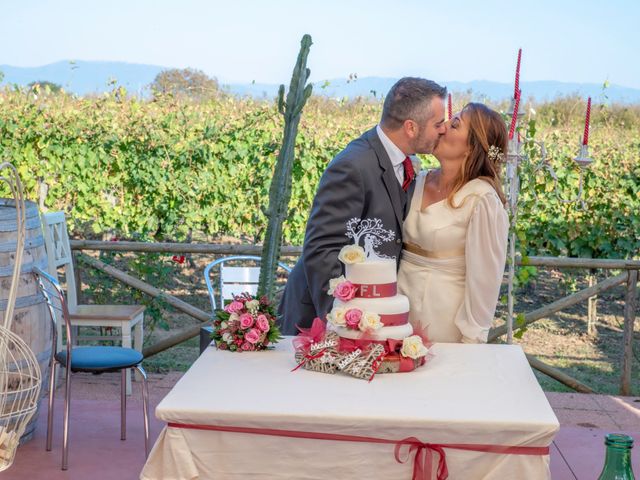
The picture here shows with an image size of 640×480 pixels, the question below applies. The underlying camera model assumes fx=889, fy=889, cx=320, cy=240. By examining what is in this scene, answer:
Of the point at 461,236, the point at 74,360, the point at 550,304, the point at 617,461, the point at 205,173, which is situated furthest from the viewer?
the point at 205,173

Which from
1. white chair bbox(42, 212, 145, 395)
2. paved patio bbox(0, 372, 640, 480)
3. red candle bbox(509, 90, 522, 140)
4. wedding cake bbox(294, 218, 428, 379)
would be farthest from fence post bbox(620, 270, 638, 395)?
wedding cake bbox(294, 218, 428, 379)

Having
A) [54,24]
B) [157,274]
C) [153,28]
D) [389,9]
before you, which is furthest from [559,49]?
[157,274]

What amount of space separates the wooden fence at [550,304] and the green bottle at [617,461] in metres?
3.98

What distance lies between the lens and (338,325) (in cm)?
264

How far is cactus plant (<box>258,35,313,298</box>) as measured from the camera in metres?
3.88

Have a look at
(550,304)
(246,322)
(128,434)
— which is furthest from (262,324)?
(550,304)

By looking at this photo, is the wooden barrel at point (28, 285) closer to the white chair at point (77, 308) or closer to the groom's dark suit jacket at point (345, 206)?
the white chair at point (77, 308)

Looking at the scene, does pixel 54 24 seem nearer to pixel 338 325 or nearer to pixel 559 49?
pixel 559 49

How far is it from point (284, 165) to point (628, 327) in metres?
2.73

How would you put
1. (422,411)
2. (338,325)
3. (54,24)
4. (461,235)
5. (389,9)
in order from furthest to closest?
(54,24) → (389,9) → (461,235) → (338,325) → (422,411)

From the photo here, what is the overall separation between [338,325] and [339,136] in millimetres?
5498

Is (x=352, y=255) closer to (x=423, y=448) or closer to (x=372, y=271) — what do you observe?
(x=372, y=271)

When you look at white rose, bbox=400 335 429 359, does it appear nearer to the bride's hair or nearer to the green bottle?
the bride's hair

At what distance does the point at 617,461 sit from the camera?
4.82ft
